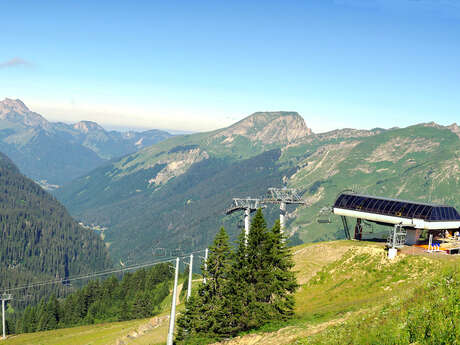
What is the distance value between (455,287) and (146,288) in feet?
449

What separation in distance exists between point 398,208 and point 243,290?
125ft

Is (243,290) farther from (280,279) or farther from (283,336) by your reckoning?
(283,336)

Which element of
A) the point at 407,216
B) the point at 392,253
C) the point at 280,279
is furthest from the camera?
the point at 407,216

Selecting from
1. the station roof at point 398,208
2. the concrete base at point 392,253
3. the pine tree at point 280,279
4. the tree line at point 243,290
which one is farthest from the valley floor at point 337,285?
the station roof at point 398,208

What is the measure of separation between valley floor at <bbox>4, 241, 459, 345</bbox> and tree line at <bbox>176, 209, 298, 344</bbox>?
328cm

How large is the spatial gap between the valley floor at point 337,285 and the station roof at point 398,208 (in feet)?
23.1

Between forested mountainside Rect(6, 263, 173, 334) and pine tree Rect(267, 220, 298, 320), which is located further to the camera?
forested mountainside Rect(6, 263, 173, 334)

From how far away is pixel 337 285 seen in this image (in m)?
66.0

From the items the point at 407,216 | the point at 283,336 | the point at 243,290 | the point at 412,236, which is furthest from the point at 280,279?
the point at 412,236

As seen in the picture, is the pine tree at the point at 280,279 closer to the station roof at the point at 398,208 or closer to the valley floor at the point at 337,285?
the valley floor at the point at 337,285

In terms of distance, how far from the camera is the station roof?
74938mm

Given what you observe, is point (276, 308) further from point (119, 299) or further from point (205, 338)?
point (119, 299)

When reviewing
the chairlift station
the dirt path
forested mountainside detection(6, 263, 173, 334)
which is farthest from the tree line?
forested mountainside detection(6, 263, 173, 334)

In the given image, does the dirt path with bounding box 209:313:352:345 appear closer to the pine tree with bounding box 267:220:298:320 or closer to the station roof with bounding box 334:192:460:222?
the pine tree with bounding box 267:220:298:320
